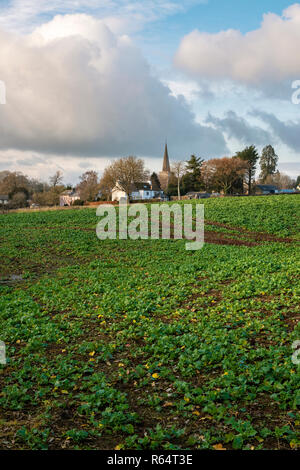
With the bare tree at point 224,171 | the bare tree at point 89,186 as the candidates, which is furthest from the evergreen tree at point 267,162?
the bare tree at point 89,186

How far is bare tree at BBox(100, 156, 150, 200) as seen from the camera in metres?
78.8

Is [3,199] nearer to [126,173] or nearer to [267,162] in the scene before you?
[126,173]

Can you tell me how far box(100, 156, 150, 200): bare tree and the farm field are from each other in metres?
61.5

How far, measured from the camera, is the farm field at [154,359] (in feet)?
18.1

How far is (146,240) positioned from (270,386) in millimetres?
24715

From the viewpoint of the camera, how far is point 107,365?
7996mm

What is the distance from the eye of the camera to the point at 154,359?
8.09 meters

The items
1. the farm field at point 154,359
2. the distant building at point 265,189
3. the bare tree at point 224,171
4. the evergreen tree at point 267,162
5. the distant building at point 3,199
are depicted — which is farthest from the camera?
the evergreen tree at point 267,162

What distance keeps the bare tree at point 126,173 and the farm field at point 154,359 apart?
61455mm

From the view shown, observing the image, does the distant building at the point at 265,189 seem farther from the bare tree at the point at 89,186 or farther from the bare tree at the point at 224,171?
the bare tree at the point at 89,186

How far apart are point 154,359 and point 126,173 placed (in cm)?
7268

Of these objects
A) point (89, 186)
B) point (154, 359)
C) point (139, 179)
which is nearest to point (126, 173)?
point (139, 179)

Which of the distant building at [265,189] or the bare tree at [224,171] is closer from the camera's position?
the bare tree at [224,171]
